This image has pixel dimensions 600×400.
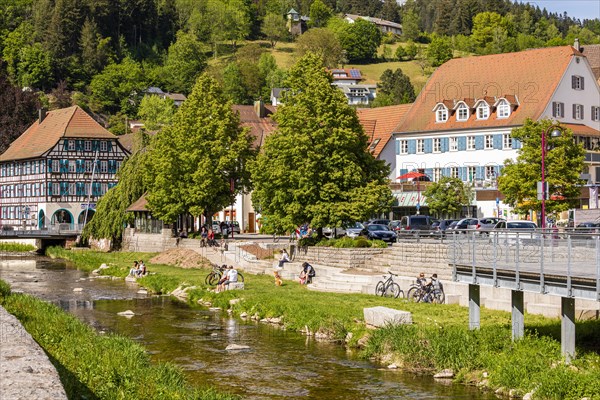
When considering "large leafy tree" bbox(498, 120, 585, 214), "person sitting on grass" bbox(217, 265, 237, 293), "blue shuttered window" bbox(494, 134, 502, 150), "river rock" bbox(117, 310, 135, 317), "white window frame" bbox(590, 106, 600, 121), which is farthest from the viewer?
"white window frame" bbox(590, 106, 600, 121)

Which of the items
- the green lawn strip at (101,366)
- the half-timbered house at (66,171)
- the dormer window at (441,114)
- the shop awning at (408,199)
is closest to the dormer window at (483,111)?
the dormer window at (441,114)

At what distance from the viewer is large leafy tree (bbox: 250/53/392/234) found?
55000 mm

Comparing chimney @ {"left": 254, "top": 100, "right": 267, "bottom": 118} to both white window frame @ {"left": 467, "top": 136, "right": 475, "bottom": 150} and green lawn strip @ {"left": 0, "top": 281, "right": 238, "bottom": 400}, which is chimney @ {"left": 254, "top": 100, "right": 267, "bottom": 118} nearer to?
white window frame @ {"left": 467, "top": 136, "right": 475, "bottom": 150}

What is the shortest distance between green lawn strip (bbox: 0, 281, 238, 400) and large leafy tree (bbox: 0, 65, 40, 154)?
97.2 metres

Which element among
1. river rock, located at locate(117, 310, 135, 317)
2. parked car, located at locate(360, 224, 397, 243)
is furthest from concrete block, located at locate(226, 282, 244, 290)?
parked car, located at locate(360, 224, 397, 243)

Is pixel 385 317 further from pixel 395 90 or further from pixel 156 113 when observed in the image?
pixel 395 90

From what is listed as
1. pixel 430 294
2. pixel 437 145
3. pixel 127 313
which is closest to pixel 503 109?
pixel 437 145

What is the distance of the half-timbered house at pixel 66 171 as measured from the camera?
107 m

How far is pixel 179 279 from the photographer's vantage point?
5544 centimetres

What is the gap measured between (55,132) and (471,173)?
156 feet

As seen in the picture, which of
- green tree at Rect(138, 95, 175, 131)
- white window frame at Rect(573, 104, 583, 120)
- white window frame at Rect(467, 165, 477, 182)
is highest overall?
green tree at Rect(138, 95, 175, 131)

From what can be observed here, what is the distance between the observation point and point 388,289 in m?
42.1

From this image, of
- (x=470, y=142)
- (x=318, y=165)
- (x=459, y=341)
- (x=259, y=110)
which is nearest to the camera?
(x=459, y=341)

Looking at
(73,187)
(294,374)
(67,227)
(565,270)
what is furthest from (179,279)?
(73,187)
